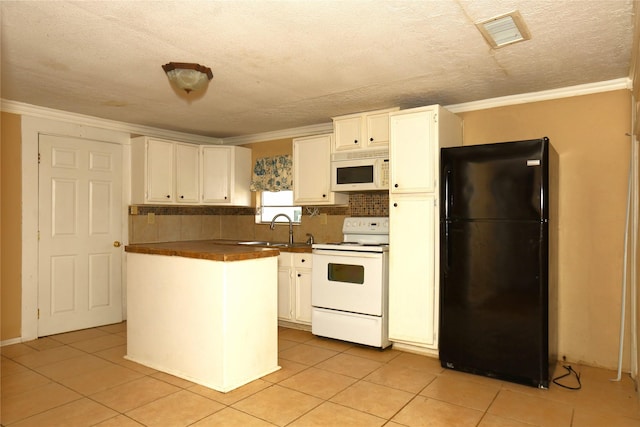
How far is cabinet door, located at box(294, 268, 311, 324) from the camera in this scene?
4285mm

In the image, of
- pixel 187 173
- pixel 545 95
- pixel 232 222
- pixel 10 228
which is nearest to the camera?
pixel 545 95

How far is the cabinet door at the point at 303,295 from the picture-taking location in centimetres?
429

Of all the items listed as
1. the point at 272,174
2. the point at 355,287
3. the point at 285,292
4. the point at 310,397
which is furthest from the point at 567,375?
the point at 272,174

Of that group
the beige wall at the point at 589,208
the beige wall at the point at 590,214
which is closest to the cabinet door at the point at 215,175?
the beige wall at the point at 589,208

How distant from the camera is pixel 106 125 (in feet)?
15.1

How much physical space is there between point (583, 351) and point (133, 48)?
3.93 metres

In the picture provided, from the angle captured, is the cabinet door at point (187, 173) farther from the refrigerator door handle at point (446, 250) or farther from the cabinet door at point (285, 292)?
the refrigerator door handle at point (446, 250)

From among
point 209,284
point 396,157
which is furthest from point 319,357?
point 396,157

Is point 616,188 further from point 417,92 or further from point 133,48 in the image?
point 133,48

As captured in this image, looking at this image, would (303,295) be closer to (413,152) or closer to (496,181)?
(413,152)

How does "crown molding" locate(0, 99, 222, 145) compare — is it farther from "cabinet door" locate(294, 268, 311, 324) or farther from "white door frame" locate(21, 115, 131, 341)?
"cabinet door" locate(294, 268, 311, 324)

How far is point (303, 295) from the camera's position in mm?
4316

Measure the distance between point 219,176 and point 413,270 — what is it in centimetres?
280

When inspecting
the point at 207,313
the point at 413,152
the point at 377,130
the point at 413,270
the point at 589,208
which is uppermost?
Answer: the point at 377,130
